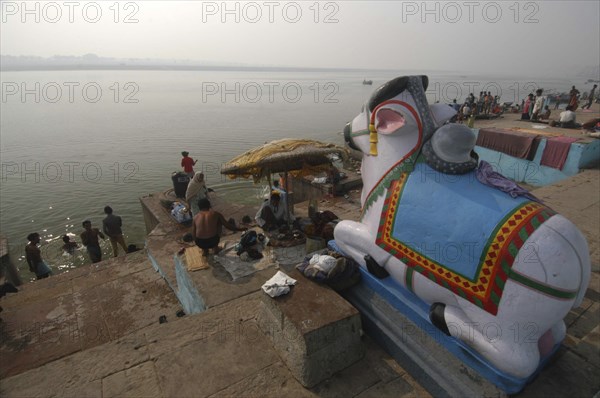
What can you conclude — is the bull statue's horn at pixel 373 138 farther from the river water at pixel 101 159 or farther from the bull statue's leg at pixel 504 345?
the river water at pixel 101 159

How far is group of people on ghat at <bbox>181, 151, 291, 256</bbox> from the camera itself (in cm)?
596

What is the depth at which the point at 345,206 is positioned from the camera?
35.3 feet

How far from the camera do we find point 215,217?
6082mm

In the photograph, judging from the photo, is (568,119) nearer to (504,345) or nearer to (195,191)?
(195,191)

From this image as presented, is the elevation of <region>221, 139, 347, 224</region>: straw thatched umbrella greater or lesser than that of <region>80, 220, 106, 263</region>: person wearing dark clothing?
greater

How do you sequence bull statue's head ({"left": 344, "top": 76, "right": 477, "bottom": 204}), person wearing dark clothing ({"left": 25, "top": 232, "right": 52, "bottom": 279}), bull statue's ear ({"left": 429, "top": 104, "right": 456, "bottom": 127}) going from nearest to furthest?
bull statue's head ({"left": 344, "top": 76, "right": 477, "bottom": 204})
bull statue's ear ({"left": 429, "top": 104, "right": 456, "bottom": 127})
person wearing dark clothing ({"left": 25, "top": 232, "right": 52, "bottom": 279})

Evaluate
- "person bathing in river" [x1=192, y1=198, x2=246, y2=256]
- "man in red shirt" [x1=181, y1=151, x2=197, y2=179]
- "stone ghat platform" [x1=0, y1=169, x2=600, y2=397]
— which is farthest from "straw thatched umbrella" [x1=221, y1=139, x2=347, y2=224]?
"man in red shirt" [x1=181, y1=151, x2=197, y2=179]

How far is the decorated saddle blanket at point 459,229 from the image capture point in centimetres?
279

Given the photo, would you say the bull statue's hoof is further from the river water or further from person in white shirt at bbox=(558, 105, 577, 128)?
person in white shirt at bbox=(558, 105, 577, 128)

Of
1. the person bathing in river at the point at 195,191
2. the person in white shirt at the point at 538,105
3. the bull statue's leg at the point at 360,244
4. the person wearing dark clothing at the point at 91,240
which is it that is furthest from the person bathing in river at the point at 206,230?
the person in white shirt at the point at 538,105

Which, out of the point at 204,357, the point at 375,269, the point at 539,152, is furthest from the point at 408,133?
the point at 539,152

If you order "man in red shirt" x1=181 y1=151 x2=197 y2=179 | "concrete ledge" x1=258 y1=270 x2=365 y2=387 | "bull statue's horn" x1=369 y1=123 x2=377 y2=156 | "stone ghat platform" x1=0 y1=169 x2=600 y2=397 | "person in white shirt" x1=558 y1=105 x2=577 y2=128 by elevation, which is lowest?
"stone ghat platform" x1=0 y1=169 x2=600 y2=397

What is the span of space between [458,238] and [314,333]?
1633 millimetres

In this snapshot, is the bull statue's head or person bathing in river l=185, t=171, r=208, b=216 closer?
the bull statue's head
